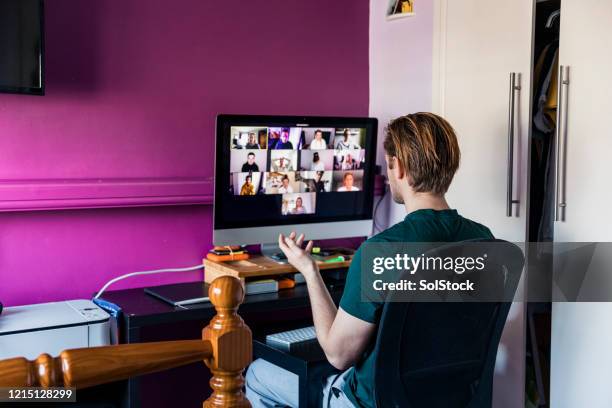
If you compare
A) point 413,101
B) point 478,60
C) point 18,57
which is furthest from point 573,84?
point 18,57

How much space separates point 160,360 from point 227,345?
0.12 metres

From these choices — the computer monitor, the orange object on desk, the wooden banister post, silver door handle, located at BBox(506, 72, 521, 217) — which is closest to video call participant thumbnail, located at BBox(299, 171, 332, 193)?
the computer monitor

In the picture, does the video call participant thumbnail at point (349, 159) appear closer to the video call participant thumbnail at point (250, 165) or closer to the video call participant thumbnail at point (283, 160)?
the video call participant thumbnail at point (283, 160)

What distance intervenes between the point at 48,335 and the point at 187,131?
3.12 feet

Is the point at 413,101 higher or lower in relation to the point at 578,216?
higher

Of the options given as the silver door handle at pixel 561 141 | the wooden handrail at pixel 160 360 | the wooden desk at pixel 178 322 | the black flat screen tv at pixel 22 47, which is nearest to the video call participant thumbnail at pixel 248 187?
the wooden desk at pixel 178 322

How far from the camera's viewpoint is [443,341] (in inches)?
66.7

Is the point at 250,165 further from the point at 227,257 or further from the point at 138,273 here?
the point at 138,273

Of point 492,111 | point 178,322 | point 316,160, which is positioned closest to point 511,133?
point 492,111

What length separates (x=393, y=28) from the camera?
10.3ft

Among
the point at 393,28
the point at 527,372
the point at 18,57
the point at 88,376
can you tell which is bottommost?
the point at 527,372

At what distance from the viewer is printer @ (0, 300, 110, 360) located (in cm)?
208

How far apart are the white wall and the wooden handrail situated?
6.46 ft

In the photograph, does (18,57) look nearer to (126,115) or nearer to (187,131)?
(126,115)
